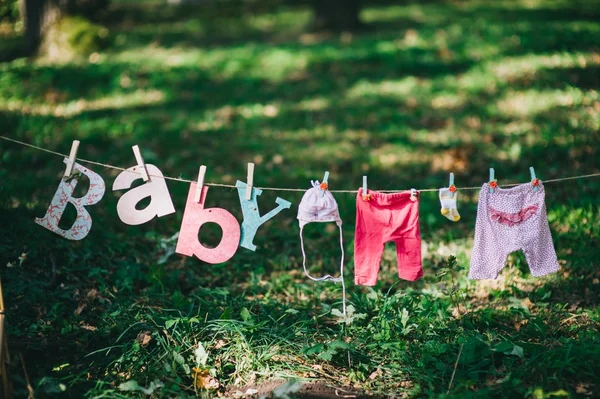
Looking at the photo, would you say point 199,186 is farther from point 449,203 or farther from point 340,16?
point 340,16

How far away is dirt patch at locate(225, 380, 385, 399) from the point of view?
12.1 ft

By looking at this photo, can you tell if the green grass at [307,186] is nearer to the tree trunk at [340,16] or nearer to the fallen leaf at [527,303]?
the fallen leaf at [527,303]

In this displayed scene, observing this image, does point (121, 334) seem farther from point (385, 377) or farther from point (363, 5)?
point (363, 5)

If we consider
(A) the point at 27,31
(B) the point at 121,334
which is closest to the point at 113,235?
(B) the point at 121,334

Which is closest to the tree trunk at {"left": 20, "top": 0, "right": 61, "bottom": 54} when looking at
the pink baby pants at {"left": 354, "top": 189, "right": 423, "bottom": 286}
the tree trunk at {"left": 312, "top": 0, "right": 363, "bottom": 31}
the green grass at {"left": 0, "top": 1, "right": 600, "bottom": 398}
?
the green grass at {"left": 0, "top": 1, "right": 600, "bottom": 398}

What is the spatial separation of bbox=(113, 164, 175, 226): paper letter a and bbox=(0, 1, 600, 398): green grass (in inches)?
28.5

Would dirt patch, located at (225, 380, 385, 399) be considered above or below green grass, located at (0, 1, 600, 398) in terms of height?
below

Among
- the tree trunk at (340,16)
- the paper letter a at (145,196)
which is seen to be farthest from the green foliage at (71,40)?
the paper letter a at (145,196)

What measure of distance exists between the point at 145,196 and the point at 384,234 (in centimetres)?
175

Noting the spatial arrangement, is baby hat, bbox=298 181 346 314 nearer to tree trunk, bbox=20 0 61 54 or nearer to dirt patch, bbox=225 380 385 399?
dirt patch, bbox=225 380 385 399

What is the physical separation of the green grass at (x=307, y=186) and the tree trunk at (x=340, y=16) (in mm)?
380

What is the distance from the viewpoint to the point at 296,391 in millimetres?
3734

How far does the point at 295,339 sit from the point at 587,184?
4009mm

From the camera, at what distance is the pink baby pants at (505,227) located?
4.18 metres
